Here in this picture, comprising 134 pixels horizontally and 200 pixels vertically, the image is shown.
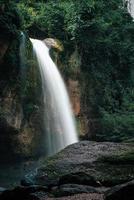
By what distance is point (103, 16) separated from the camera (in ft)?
89.8

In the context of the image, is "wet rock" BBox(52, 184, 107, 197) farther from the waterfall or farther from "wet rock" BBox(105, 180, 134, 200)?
the waterfall

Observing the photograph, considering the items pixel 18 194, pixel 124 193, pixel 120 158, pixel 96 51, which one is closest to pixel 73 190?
pixel 18 194

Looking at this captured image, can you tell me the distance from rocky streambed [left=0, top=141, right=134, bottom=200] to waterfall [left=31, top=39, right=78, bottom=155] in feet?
27.8

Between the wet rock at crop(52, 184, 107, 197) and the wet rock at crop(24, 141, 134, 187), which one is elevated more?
the wet rock at crop(24, 141, 134, 187)

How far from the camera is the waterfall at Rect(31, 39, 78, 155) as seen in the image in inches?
833

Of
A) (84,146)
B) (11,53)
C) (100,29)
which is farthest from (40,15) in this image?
(84,146)

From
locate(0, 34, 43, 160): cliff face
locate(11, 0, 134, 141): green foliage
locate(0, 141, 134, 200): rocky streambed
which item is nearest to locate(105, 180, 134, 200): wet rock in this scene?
locate(0, 141, 134, 200): rocky streambed

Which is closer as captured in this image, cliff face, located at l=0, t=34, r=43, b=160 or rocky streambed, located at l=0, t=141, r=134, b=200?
rocky streambed, located at l=0, t=141, r=134, b=200

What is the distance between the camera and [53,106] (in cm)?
2153

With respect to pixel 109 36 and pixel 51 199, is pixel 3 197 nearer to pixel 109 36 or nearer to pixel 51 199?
pixel 51 199

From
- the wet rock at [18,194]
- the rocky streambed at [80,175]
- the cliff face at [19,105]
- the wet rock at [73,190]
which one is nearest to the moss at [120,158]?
the rocky streambed at [80,175]

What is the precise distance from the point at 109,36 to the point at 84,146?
15496mm

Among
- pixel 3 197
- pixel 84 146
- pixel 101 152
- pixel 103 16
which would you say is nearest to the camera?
pixel 3 197

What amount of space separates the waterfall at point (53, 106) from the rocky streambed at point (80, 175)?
8.48 meters
